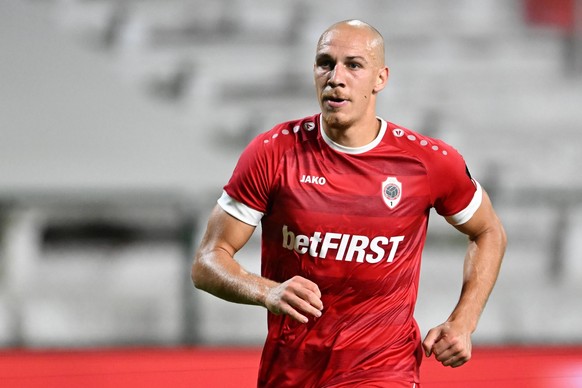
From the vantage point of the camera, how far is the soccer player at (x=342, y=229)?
92.5 inches

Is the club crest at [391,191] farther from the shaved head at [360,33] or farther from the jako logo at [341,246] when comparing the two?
the shaved head at [360,33]

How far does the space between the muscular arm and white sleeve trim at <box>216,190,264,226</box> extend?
0.01m

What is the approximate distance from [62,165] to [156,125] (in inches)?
29.0

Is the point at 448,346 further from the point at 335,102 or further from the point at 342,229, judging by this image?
the point at 335,102

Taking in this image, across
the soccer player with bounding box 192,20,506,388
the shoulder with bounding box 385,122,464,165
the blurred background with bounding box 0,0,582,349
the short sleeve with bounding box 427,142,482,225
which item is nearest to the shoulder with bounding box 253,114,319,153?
the soccer player with bounding box 192,20,506,388

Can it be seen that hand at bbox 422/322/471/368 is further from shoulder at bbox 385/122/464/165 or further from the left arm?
shoulder at bbox 385/122/464/165

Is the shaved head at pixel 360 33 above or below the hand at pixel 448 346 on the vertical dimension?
above

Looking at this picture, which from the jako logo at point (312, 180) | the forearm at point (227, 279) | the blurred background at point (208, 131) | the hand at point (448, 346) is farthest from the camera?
the blurred background at point (208, 131)

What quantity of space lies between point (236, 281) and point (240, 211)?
22 centimetres

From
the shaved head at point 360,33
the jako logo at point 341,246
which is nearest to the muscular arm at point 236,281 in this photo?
the jako logo at point 341,246

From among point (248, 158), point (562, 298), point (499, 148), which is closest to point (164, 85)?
point (499, 148)

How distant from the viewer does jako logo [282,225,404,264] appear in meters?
2.38

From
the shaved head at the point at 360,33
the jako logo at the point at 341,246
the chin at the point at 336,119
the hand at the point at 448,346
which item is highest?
the shaved head at the point at 360,33

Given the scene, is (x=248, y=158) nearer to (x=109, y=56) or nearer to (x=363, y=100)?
(x=363, y=100)
